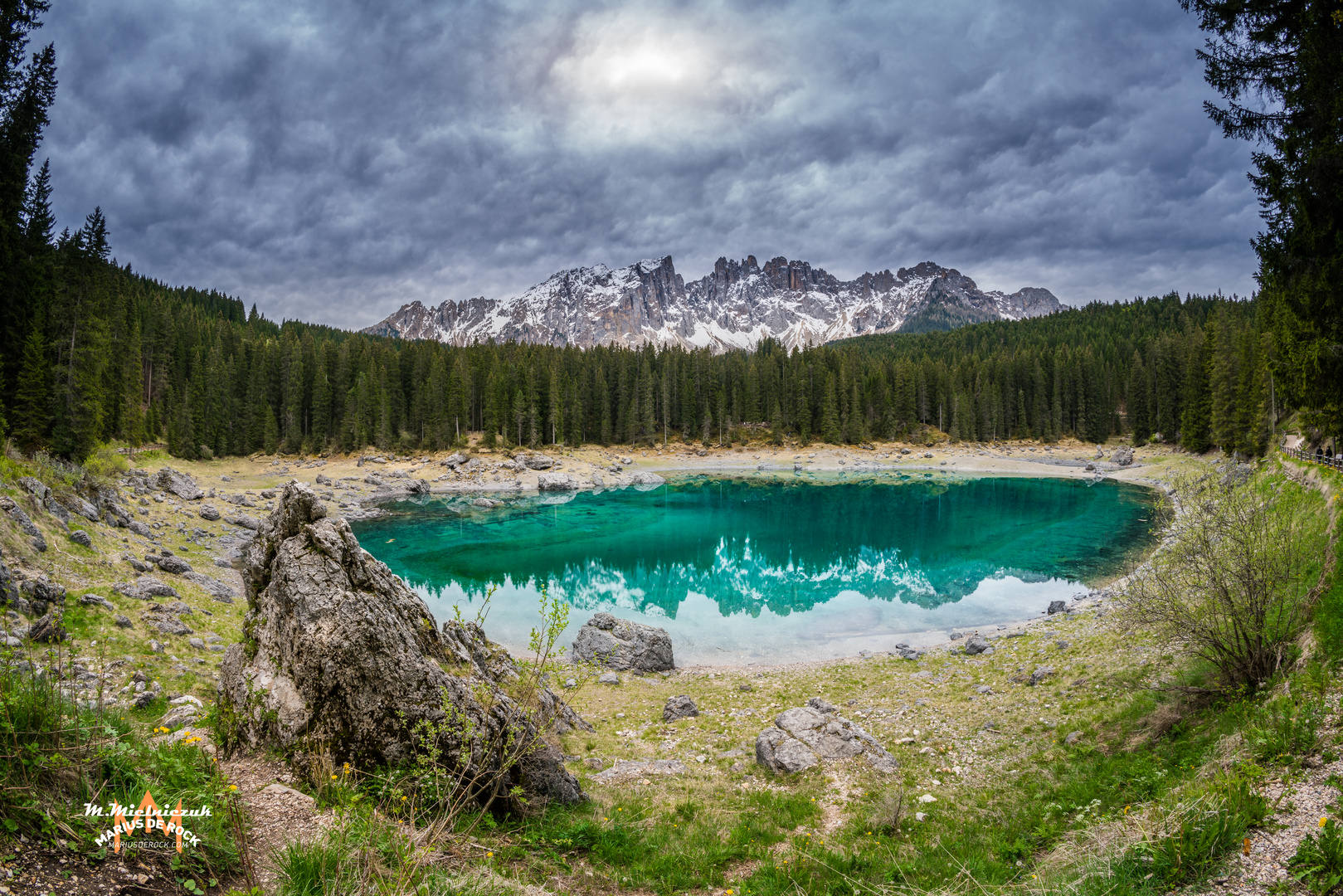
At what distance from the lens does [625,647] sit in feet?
59.1

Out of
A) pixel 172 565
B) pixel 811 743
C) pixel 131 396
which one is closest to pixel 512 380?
pixel 131 396

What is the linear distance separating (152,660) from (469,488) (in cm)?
5368

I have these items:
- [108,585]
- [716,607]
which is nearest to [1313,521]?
[716,607]

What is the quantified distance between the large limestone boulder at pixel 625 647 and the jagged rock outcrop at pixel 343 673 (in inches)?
363

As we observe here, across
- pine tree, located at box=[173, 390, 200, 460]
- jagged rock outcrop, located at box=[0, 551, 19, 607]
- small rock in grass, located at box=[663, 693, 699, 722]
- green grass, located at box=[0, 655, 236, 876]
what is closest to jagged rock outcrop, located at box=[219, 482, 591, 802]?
green grass, located at box=[0, 655, 236, 876]

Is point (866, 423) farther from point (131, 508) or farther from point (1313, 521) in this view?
point (131, 508)

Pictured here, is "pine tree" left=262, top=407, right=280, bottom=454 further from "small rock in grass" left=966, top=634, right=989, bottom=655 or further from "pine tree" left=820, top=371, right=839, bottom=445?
"pine tree" left=820, top=371, right=839, bottom=445

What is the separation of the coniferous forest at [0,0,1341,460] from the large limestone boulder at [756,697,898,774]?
36.5 feet

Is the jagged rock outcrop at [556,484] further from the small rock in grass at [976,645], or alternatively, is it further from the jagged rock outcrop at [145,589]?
the small rock in grass at [976,645]

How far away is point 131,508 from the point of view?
2544 centimetres

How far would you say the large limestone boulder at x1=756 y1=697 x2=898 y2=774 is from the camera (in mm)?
10539

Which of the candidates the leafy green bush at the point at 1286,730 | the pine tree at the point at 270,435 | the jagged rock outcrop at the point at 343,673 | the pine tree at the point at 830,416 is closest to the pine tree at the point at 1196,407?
the pine tree at the point at 830,416

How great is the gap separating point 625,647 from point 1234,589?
577 inches

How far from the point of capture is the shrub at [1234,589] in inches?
350
